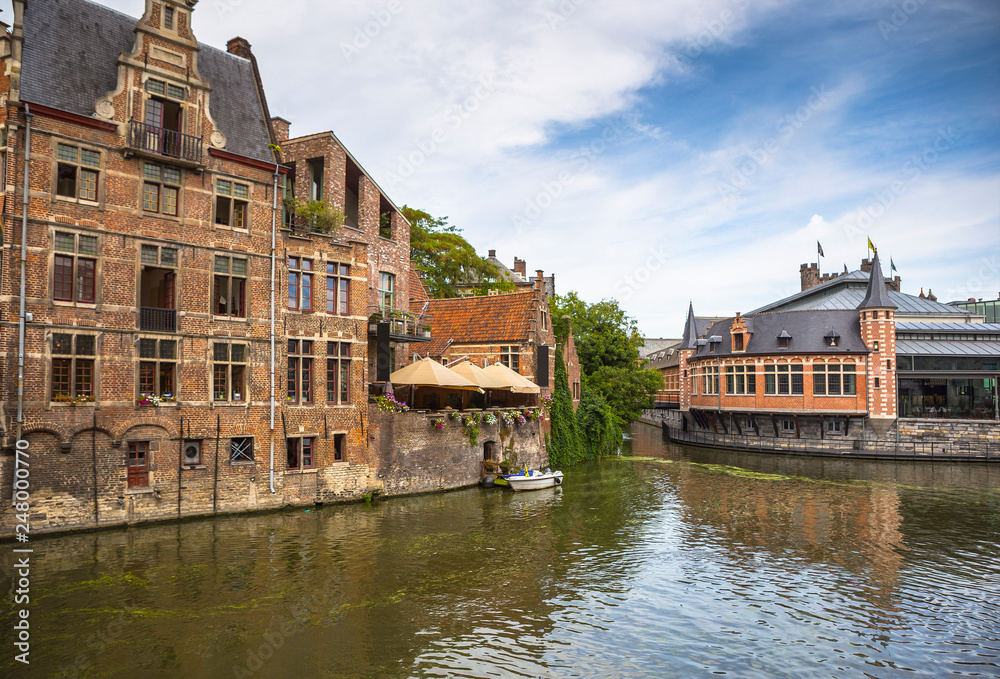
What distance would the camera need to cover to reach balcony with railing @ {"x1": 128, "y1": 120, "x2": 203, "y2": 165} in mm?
20672

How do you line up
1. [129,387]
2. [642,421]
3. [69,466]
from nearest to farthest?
1. [69,466]
2. [129,387]
3. [642,421]

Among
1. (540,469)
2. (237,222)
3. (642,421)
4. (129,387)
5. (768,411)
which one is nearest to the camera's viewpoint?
(129,387)

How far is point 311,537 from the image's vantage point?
64.9ft

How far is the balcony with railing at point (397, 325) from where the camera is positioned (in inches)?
1083

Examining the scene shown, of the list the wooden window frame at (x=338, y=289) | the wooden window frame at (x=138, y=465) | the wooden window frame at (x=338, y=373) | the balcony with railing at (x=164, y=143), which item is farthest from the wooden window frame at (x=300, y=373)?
the balcony with railing at (x=164, y=143)

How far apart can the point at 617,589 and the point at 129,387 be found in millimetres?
15895

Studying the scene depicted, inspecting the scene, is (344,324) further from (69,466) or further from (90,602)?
(90,602)

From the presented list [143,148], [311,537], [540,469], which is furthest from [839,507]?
[143,148]

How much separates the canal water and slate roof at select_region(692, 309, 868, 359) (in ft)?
72.9

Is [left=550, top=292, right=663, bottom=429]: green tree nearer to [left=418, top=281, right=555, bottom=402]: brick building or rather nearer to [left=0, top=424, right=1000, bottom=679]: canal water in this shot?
[left=418, top=281, right=555, bottom=402]: brick building

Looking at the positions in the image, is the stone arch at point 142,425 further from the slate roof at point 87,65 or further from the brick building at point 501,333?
the brick building at point 501,333

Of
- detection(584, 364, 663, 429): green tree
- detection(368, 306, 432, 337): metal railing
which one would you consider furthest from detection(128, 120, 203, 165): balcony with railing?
detection(584, 364, 663, 429): green tree

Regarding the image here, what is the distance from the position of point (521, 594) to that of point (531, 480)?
1392 centimetres

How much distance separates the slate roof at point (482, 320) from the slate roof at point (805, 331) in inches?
843
